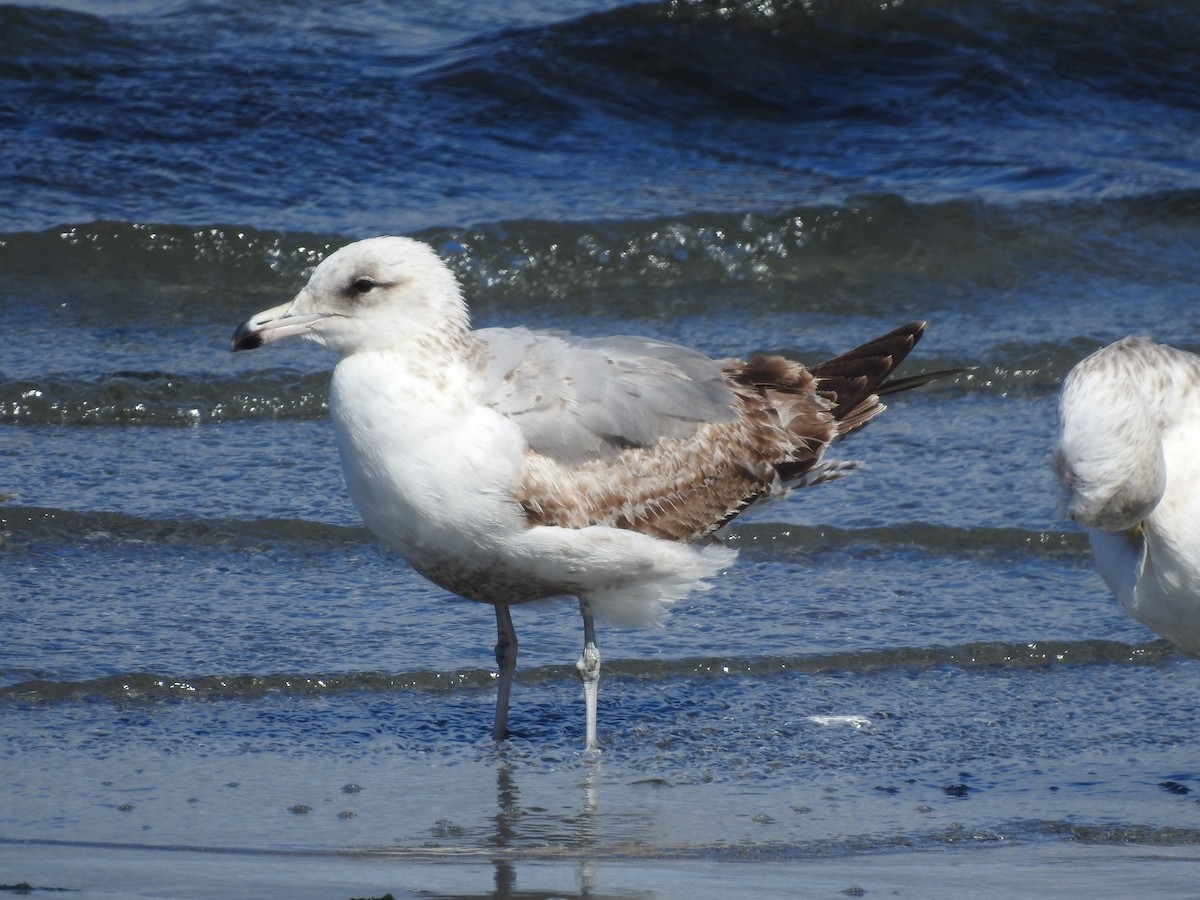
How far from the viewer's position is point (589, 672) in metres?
5.07

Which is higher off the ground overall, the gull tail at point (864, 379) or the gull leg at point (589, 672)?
the gull tail at point (864, 379)

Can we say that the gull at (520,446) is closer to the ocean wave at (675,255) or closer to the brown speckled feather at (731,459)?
the brown speckled feather at (731,459)

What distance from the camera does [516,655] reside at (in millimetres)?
5320

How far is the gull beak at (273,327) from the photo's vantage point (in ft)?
15.6

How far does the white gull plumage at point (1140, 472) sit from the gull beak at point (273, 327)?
2.00m

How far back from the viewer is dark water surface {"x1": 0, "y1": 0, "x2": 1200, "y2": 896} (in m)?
4.38

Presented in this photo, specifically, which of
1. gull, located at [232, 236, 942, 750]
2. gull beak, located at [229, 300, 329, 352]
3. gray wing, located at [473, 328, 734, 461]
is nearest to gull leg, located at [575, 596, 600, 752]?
gull, located at [232, 236, 942, 750]

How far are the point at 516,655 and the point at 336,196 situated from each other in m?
5.28

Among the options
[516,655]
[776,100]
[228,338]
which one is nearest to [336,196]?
[228,338]

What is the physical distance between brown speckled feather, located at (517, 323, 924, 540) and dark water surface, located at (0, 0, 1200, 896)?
514 mm

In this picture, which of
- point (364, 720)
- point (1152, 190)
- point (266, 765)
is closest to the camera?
point (266, 765)

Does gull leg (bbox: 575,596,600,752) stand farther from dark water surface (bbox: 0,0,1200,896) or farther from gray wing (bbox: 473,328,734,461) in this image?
gray wing (bbox: 473,328,734,461)

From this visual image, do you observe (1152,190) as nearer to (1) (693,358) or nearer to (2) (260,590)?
(1) (693,358)

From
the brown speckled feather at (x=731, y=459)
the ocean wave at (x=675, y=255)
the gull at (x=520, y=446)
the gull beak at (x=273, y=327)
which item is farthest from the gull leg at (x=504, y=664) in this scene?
the ocean wave at (x=675, y=255)
